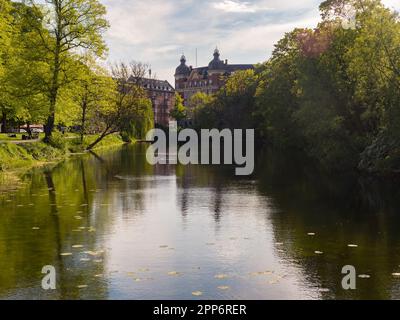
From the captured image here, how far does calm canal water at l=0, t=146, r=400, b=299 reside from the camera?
10.7m

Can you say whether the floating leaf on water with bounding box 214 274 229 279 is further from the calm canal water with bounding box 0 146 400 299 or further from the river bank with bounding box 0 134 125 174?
the river bank with bounding box 0 134 125 174

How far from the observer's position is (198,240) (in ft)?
49.5

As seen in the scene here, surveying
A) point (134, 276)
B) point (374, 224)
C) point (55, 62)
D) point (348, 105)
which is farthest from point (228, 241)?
point (55, 62)

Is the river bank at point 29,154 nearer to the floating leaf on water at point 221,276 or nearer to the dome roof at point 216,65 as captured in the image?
the floating leaf on water at point 221,276

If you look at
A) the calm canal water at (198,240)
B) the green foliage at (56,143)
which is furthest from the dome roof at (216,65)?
the calm canal water at (198,240)

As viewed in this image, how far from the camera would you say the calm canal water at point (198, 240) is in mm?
10703

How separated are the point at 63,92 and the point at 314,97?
23.0 m

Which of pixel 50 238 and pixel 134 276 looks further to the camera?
pixel 50 238

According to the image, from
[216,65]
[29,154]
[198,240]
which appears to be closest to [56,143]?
[29,154]

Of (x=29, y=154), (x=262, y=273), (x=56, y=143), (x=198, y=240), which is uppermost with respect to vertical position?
(x=56, y=143)

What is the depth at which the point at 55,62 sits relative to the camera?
47625mm

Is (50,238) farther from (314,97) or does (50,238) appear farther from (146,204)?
(314,97)

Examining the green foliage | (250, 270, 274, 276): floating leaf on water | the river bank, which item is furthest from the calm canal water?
the green foliage

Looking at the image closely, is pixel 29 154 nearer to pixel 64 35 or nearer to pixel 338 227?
pixel 64 35
